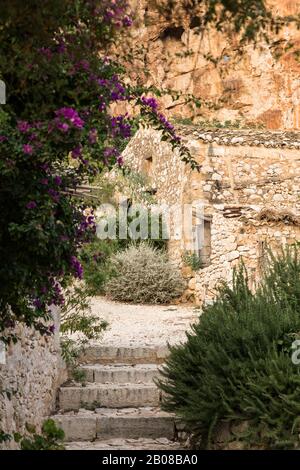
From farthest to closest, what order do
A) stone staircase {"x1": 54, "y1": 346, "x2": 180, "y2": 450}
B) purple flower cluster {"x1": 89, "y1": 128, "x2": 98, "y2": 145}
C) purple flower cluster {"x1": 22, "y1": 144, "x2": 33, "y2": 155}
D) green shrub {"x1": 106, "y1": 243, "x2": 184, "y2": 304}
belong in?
green shrub {"x1": 106, "y1": 243, "x2": 184, "y2": 304}, stone staircase {"x1": 54, "y1": 346, "x2": 180, "y2": 450}, purple flower cluster {"x1": 89, "y1": 128, "x2": 98, "y2": 145}, purple flower cluster {"x1": 22, "y1": 144, "x2": 33, "y2": 155}

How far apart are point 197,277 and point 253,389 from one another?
9.90 m

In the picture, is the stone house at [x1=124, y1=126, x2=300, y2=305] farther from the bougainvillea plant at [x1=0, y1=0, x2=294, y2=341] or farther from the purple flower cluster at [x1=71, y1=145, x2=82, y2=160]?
the purple flower cluster at [x1=71, y1=145, x2=82, y2=160]

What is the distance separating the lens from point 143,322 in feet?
41.2

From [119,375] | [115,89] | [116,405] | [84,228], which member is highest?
[115,89]

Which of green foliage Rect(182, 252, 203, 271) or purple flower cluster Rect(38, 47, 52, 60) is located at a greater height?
purple flower cluster Rect(38, 47, 52, 60)

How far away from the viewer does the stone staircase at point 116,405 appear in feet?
22.9

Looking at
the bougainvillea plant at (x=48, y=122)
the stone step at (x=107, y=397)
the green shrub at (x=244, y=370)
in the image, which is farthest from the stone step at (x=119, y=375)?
the bougainvillea plant at (x=48, y=122)

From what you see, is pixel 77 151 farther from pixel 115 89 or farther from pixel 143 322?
pixel 143 322

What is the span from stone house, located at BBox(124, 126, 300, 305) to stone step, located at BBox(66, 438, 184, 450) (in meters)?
7.83

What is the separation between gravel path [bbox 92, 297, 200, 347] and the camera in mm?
10539

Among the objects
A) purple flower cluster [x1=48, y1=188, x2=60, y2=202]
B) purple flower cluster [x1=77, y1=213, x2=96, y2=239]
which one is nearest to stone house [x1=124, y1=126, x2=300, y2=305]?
purple flower cluster [x1=77, y1=213, x2=96, y2=239]

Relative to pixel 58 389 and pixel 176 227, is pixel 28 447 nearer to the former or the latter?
pixel 58 389

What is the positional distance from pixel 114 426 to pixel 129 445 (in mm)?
399

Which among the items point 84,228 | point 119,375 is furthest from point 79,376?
point 84,228
